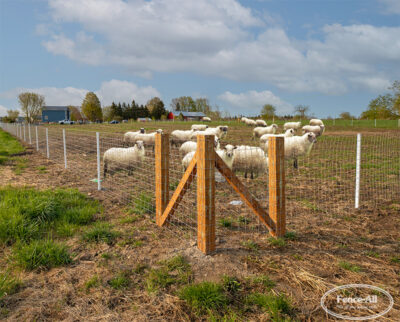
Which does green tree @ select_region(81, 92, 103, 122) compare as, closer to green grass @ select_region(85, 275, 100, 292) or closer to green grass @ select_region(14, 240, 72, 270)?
green grass @ select_region(14, 240, 72, 270)

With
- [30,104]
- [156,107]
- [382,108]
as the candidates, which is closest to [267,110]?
[382,108]

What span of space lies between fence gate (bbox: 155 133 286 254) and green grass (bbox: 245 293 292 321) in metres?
0.95

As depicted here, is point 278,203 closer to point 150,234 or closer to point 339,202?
point 150,234

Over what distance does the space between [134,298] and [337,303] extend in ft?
6.37

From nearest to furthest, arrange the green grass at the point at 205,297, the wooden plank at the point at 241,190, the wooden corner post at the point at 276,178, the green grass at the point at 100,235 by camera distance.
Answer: the green grass at the point at 205,297 → the wooden plank at the point at 241,190 → the wooden corner post at the point at 276,178 → the green grass at the point at 100,235

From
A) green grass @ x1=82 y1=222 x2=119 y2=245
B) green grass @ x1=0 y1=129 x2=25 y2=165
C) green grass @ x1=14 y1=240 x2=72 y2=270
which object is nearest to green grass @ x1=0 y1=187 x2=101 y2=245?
green grass @ x1=82 y1=222 x2=119 y2=245

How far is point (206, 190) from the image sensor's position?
3.52 metres

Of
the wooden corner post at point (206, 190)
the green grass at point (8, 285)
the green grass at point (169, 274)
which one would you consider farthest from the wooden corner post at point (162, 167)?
the green grass at point (8, 285)

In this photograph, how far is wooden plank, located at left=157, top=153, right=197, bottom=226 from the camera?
12.6 feet

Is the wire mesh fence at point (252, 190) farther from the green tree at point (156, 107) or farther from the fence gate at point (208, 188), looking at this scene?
the green tree at point (156, 107)

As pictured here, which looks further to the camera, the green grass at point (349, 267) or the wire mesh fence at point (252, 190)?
the wire mesh fence at point (252, 190)

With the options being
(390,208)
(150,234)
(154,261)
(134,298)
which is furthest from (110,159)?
(390,208)

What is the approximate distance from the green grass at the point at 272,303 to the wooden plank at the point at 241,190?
1.37m

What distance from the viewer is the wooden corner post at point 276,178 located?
13.4 feet
